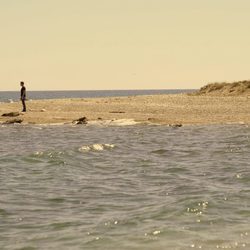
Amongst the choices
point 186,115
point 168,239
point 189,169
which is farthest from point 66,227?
point 186,115

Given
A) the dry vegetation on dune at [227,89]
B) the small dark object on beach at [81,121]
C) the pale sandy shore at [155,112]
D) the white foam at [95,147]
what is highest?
the dry vegetation on dune at [227,89]

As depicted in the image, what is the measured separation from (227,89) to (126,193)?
3698 cm

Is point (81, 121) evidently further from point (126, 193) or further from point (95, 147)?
point (126, 193)

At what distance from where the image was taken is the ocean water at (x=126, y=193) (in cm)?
966

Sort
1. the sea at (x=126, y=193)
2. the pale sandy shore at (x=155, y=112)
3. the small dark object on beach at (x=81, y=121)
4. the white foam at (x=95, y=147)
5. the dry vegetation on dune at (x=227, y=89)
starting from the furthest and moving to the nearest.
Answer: the dry vegetation on dune at (x=227, y=89)
the pale sandy shore at (x=155, y=112)
the small dark object on beach at (x=81, y=121)
the white foam at (x=95, y=147)
the sea at (x=126, y=193)

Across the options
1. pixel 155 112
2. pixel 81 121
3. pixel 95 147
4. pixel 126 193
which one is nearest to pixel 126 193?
pixel 126 193

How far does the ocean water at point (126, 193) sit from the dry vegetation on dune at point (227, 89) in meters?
23.2

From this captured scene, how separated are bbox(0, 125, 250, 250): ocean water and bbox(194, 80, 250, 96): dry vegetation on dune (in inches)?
913

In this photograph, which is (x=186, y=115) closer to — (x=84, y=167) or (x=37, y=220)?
(x=84, y=167)

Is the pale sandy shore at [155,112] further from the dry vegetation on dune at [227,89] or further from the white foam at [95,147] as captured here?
the white foam at [95,147]

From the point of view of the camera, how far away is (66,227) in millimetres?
10305

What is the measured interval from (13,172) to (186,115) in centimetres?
1762

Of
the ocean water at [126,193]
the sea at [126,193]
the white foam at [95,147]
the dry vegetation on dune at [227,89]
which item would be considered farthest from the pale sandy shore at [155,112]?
the white foam at [95,147]

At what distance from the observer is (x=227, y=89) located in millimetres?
49156
